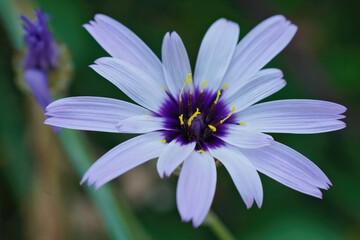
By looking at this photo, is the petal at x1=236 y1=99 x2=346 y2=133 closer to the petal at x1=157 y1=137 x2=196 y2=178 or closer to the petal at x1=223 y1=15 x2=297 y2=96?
the petal at x1=223 y1=15 x2=297 y2=96

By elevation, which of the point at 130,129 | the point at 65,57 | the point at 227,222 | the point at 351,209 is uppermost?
the point at 65,57

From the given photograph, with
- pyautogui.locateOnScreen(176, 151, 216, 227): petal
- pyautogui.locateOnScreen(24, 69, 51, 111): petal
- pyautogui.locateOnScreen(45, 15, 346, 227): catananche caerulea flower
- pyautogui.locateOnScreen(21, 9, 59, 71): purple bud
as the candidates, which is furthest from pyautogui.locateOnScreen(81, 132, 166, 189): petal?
pyautogui.locateOnScreen(21, 9, 59, 71): purple bud

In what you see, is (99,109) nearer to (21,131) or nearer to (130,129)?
(130,129)

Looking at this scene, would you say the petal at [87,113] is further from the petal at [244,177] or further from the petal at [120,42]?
the petal at [244,177]

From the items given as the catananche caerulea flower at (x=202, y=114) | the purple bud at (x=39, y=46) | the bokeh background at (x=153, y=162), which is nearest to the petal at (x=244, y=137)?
the catananche caerulea flower at (x=202, y=114)

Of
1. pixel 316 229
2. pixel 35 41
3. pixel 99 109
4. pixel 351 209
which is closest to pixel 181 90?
pixel 99 109

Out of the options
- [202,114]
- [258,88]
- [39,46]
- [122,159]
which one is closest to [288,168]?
[258,88]

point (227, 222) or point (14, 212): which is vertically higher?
point (14, 212)
